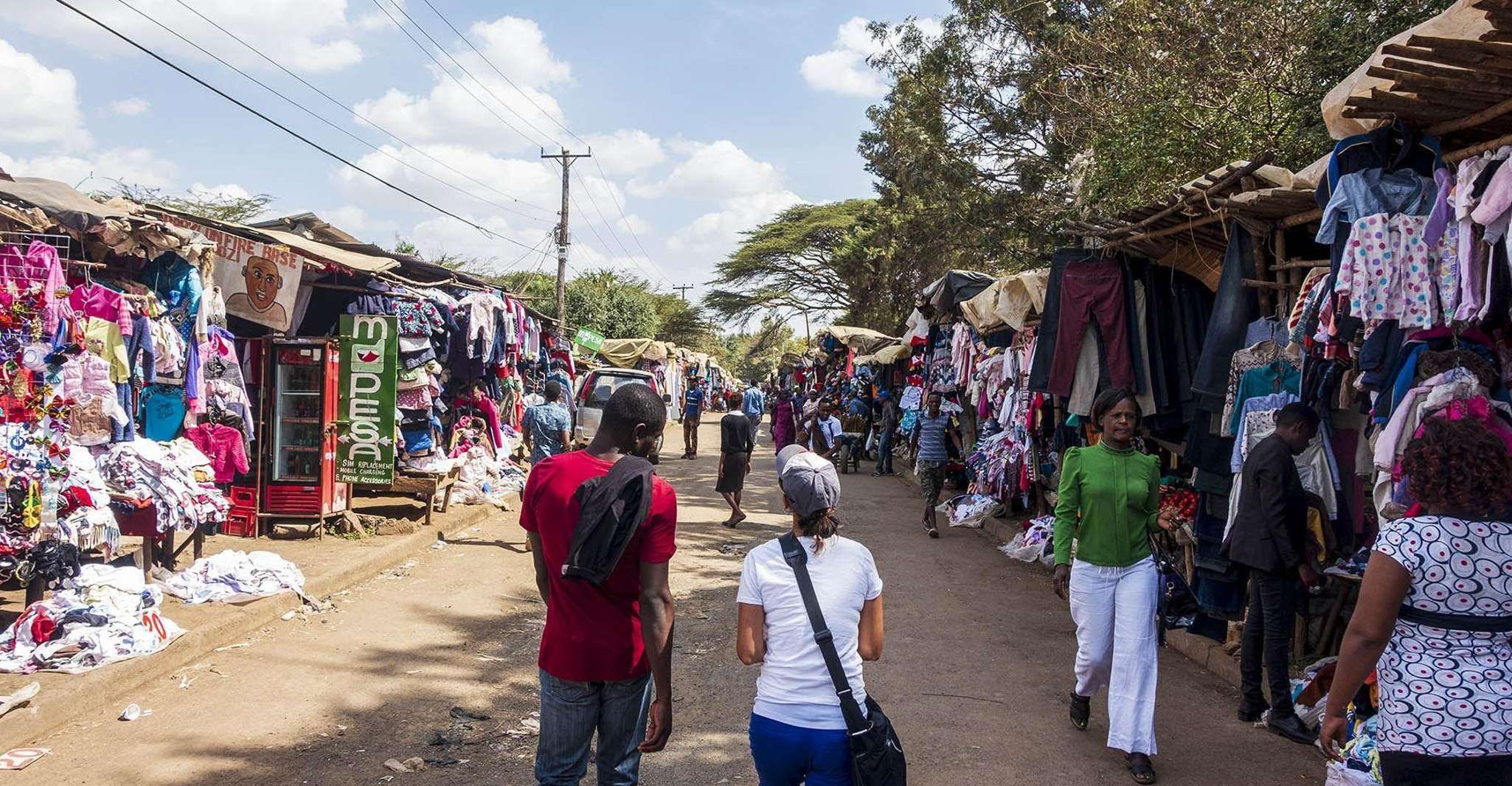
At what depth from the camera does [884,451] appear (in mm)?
21250

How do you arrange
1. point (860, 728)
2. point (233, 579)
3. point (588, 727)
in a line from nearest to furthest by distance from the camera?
1. point (860, 728)
2. point (588, 727)
3. point (233, 579)

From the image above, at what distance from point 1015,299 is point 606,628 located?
7850 mm

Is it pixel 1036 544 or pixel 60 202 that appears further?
pixel 1036 544

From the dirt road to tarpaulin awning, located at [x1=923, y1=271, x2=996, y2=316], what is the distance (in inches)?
194

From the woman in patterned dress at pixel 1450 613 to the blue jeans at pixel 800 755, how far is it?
5.02 ft

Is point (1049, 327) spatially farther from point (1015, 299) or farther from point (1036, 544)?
point (1036, 544)

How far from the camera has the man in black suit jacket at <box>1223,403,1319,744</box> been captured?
5422 millimetres

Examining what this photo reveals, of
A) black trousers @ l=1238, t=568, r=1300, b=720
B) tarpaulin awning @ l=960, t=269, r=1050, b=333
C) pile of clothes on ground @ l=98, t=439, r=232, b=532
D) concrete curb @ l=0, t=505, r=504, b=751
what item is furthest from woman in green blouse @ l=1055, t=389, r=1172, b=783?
pile of clothes on ground @ l=98, t=439, r=232, b=532

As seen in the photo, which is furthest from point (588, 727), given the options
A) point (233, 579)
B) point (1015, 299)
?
point (1015, 299)

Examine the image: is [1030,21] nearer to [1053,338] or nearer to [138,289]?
[1053,338]

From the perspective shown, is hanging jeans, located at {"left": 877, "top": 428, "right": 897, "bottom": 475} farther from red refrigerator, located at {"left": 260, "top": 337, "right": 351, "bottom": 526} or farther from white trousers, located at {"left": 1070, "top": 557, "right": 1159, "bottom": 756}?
white trousers, located at {"left": 1070, "top": 557, "right": 1159, "bottom": 756}

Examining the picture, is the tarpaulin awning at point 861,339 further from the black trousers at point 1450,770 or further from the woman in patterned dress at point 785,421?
the black trousers at point 1450,770

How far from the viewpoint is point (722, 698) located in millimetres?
5980

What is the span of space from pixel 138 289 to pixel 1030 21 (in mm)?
17080
